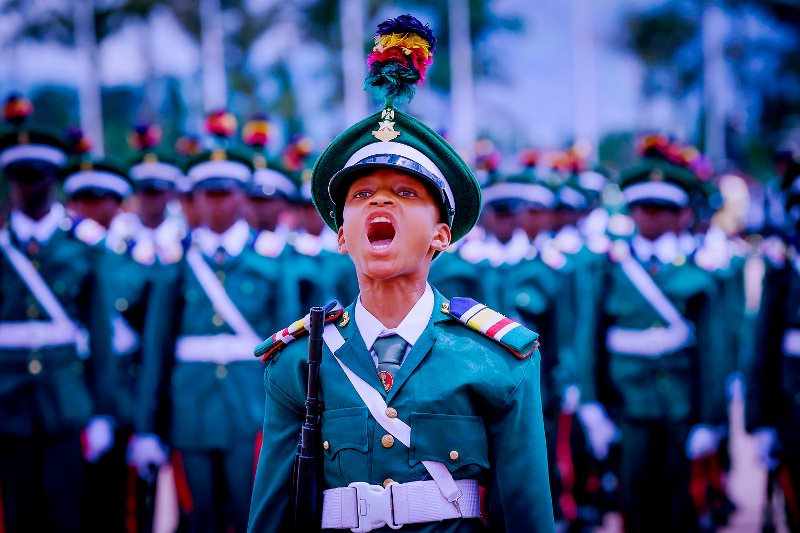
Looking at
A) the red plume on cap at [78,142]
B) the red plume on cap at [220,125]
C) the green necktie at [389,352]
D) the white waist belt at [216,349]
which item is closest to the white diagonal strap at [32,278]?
the white waist belt at [216,349]

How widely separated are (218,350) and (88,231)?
5.16 feet

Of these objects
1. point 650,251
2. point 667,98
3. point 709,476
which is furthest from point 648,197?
point 667,98

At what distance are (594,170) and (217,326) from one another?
7.24 metres

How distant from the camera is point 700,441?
6035mm

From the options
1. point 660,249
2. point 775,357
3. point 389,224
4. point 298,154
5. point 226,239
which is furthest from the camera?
point 298,154

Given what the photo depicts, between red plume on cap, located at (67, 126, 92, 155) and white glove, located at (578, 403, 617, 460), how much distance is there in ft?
15.3

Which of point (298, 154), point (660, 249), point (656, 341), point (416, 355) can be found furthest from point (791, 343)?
point (298, 154)

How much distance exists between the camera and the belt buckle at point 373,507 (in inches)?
105

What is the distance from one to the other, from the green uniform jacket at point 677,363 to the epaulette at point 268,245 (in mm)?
2296

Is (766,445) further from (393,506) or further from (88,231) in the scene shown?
(88,231)

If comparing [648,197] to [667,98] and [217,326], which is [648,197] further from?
[667,98]

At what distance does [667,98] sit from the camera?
1244 inches

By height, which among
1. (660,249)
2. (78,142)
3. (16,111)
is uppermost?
(78,142)

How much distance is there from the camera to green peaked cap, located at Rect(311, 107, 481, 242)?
2.81 meters
